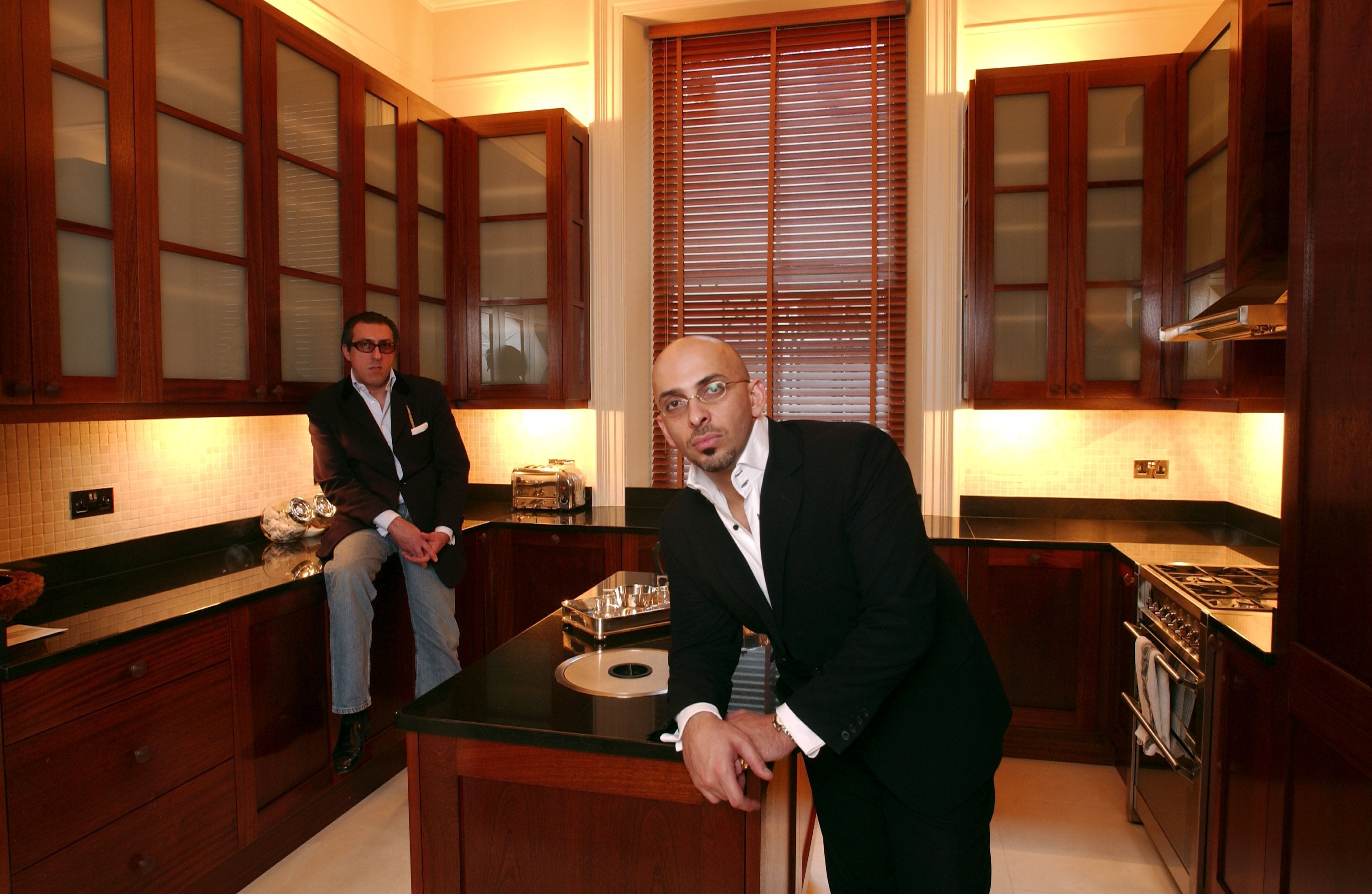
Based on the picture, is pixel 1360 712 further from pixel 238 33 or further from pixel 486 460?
pixel 486 460

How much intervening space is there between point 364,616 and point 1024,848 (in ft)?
7.69

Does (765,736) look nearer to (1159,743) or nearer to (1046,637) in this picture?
(1159,743)

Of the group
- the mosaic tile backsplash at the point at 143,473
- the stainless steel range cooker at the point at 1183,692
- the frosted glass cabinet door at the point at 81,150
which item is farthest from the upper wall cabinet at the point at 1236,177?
the mosaic tile backsplash at the point at 143,473

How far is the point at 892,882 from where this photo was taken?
1759 millimetres

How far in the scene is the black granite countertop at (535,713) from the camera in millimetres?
1396

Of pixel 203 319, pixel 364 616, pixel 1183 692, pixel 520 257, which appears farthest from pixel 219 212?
pixel 1183 692

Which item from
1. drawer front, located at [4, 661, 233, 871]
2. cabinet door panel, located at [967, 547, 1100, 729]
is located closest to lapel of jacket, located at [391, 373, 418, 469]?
drawer front, located at [4, 661, 233, 871]

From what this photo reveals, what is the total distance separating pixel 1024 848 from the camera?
2.74 m

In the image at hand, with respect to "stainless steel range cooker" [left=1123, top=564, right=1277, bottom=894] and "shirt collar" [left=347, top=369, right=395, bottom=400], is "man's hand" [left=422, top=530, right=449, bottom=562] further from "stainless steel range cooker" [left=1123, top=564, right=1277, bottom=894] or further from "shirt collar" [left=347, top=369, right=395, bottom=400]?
"stainless steel range cooker" [left=1123, top=564, right=1277, bottom=894]

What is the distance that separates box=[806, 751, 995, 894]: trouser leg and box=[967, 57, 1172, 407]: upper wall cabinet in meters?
2.17

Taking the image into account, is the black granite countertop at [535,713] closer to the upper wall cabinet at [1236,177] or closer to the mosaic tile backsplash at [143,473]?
the mosaic tile backsplash at [143,473]

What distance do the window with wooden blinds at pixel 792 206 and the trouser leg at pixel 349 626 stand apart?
6.09ft

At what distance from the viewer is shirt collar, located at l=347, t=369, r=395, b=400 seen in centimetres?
307

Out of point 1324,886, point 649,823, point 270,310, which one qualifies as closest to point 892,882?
point 649,823
